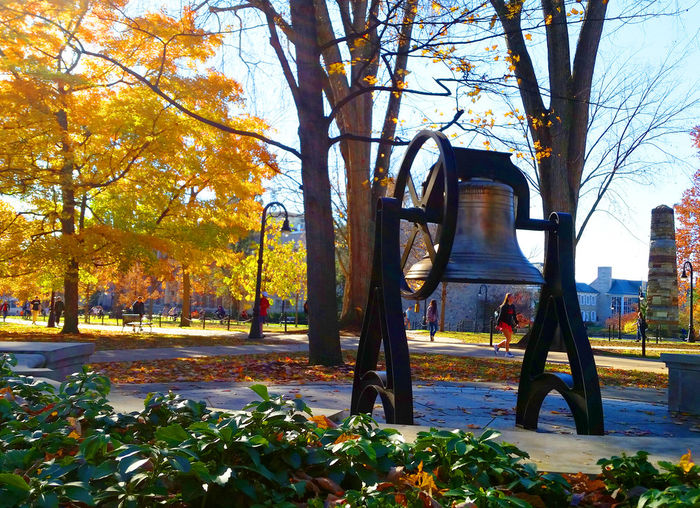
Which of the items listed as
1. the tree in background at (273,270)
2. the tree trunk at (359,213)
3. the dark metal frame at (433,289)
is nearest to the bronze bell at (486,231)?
the dark metal frame at (433,289)

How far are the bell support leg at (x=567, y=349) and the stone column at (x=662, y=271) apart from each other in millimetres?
30306

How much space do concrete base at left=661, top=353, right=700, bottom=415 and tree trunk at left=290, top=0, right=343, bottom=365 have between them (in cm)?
511

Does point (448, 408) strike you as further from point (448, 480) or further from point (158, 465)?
point (158, 465)

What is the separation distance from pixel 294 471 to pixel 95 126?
17260 millimetres

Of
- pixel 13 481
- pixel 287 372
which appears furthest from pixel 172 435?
pixel 287 372

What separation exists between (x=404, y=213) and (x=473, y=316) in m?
58.1

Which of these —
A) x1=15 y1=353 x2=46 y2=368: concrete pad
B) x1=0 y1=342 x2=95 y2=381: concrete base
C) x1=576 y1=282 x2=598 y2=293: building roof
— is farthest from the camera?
x1=576 y1=282 x2=598 y2=293: building roof

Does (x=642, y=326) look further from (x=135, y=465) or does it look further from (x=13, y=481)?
(x=13, y=481)

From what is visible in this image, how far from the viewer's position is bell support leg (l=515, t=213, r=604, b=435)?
3842 millimetres

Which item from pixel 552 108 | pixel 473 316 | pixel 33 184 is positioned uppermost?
pixel 552 108

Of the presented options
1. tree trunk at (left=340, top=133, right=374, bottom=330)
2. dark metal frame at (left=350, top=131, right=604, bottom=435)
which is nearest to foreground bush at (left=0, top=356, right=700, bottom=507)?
dark metal frame at (left=350, top=131, right=604, bottom=435)

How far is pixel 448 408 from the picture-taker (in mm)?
6113

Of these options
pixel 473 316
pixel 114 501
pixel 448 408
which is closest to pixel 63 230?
pixel 448 408

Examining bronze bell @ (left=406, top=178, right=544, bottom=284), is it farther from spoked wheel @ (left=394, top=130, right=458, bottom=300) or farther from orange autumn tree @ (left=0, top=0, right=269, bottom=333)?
orange autumn tree @ (left=0, top=0, right=269, bottom=333)
